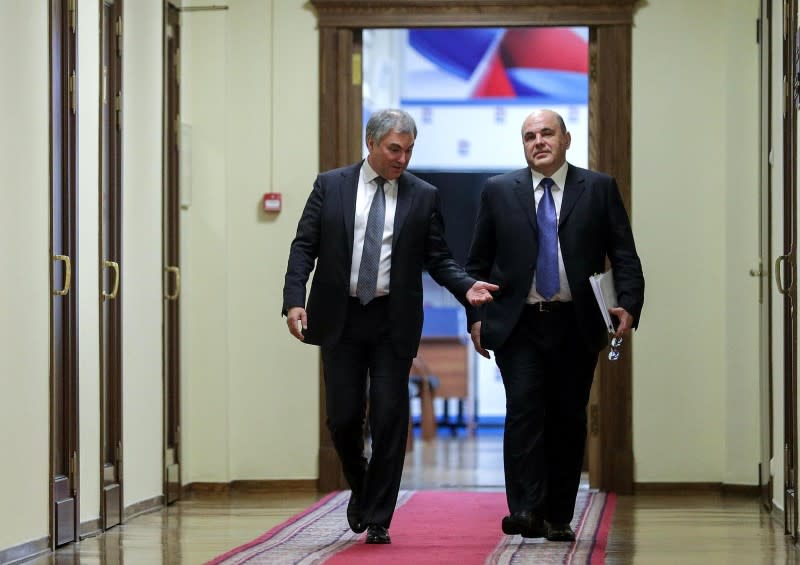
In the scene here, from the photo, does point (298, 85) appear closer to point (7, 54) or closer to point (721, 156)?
point (721, 156)

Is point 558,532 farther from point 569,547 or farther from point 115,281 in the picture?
point 115,281

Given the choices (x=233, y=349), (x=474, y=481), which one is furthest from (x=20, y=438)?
(x=474, y=481)

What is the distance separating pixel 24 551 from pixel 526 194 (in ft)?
6.65

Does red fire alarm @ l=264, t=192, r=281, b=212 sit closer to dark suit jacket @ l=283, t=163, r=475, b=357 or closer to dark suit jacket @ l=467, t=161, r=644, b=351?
dark suit jacket @ l=283, t=163, r=475, b=357

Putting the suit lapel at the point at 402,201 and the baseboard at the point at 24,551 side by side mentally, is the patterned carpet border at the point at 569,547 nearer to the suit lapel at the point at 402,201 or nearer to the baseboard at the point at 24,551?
the suit lapel at the point at 402,201

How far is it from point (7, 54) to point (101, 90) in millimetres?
935

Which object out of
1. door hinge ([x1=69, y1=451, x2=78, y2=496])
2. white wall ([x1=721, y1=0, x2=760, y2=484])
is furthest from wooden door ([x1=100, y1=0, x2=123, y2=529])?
white wall ([x1=721, y1=0, x2=760, y2=484])

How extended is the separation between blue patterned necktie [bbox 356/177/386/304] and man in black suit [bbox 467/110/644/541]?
1.25 feet

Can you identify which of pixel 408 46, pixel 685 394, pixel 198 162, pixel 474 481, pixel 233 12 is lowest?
pixel 474 481

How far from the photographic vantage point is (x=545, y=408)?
15.2 ft

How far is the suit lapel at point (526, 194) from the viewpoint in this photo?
4.59m

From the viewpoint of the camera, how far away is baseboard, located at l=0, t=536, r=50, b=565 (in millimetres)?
4352

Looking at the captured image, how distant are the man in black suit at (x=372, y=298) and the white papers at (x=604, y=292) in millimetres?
346

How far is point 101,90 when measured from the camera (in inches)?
210
